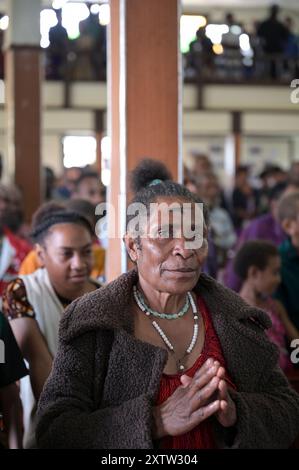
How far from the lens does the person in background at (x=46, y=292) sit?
3.37 m

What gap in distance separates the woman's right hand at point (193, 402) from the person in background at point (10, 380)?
0.89 meters

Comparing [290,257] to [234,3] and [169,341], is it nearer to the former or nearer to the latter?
[169,341]

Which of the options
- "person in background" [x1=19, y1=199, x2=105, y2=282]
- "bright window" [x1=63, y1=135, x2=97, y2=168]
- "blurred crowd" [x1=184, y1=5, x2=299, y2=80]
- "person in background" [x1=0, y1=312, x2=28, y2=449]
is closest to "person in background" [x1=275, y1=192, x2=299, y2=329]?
"person in background" [x1=19, y1=199, x2=105, y2=282]

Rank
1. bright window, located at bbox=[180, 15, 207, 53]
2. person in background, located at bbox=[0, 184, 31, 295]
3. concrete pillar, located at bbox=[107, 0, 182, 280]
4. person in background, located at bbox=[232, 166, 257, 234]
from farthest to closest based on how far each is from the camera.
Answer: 1. bright window, located at bbox=[180, 15, 207, 53]
2. person in background, located at bbox=[232, 166, 257, 234]
3. person in background, located at bbox=[0, 184, 31, 295]
4. concrete pillar, located at bbox=[107, 0, 182, 280]

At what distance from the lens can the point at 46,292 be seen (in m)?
3.55

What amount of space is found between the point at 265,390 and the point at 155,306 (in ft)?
1.29

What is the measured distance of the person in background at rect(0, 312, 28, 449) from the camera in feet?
9.92

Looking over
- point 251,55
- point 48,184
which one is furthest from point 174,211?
point 251,55

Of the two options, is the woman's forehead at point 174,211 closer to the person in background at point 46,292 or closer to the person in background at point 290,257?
the person in background at point 46,292

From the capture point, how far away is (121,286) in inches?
97.2

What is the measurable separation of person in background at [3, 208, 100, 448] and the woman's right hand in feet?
3.58

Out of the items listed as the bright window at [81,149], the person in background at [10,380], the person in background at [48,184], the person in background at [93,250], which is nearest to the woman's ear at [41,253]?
the person in background at [93,250]

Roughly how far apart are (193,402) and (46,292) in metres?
1.44

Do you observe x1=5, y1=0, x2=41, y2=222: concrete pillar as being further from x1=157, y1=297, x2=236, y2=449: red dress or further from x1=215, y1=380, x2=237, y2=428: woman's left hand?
x1=215, y1=380, x2=237, y2=428: woman's left hand
